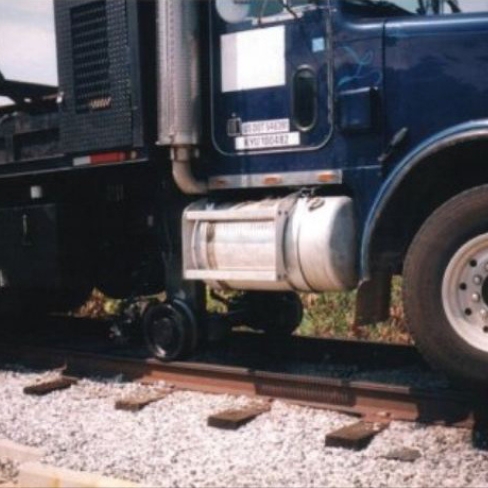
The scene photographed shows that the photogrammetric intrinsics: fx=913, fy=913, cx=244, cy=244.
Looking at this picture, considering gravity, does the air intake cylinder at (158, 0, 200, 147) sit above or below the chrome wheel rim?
above

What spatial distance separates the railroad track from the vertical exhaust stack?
154cm

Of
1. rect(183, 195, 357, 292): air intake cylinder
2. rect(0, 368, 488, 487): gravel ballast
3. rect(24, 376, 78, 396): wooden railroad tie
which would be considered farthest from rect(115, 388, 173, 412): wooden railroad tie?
rect(183, 195, 357, 292): air intake cylinder

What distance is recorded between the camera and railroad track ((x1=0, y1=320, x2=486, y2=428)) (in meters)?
5.10

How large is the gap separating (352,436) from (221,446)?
697 millimetres

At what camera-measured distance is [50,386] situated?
21.0 ft

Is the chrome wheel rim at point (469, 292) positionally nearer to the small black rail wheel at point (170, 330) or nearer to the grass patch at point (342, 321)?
the small black rail wheel at point (170, 330)

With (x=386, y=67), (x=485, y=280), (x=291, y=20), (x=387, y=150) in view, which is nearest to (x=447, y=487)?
(x=485, y=280)

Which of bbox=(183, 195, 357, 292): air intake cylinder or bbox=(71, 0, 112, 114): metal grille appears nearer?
bbox=(183, 195, 357, 292): air intake cylinder

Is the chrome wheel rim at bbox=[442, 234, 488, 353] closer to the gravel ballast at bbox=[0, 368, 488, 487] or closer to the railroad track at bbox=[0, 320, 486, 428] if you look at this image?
the railroad track at bbox=[0, 320, 486, 428]

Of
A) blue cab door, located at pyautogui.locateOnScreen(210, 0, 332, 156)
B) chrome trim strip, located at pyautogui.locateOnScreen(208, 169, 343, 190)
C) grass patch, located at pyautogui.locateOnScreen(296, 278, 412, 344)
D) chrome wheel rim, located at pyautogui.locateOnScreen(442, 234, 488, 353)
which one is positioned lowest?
grass patch, located at pyautogui.locateOnScreen(296, 278, 412, 344)

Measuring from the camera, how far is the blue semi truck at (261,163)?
203 inches

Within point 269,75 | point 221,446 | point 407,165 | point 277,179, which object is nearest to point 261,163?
point 277,179

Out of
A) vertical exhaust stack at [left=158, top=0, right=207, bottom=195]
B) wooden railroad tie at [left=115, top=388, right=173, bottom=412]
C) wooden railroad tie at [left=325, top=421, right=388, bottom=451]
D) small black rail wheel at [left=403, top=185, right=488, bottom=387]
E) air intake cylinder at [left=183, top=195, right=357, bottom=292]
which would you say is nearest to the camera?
wooden railroad tie at [left=325, top=421, right=388, bottom=451]

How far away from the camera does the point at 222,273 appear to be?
6.02m
